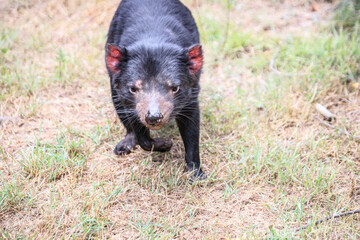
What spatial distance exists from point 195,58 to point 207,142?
103 cm

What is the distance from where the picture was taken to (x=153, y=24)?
3.25 meters

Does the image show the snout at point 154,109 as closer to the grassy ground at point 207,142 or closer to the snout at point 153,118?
the snout at point 153,118

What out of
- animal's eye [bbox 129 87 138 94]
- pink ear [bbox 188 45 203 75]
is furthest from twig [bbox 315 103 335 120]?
animal's eye [bbox 129 87 138 94]

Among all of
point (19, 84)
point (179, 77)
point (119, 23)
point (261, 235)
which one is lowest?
point (261, 235)

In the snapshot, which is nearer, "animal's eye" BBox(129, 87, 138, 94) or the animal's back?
"animal's eye" BBox(129, 87, 138, 94)

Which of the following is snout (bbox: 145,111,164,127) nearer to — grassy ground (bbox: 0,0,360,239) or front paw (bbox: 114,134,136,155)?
grassy ground (bbox: 0,0,360,239)

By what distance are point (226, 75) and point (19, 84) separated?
2484 mm

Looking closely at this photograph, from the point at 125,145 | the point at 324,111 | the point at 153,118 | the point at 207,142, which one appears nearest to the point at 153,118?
the point at 153,118

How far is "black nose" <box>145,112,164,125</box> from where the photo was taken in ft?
8.54

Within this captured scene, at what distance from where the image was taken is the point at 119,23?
11.6 feet

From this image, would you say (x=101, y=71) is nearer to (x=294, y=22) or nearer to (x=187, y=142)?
(x=187, y=142)

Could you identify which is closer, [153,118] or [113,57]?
[153,118]

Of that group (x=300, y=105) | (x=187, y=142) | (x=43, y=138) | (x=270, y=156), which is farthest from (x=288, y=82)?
(x=43, y=138)

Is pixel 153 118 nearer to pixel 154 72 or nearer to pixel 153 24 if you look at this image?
pixel 154 72
